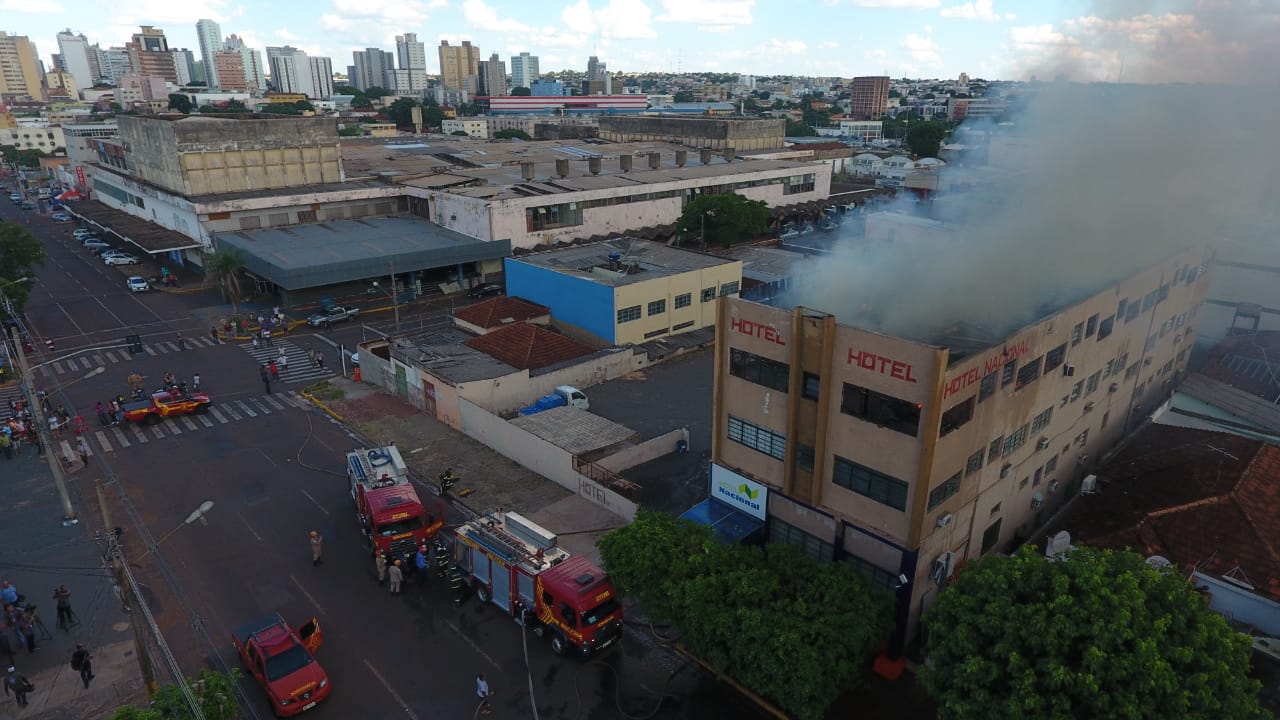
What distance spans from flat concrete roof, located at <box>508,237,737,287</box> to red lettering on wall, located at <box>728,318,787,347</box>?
20.5 metres

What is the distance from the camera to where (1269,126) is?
29.7 m

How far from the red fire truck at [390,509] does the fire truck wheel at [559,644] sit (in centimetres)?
645

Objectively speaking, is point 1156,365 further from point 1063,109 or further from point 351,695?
point 351,695

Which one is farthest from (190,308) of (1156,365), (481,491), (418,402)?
(1156,365)

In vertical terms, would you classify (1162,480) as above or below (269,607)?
above

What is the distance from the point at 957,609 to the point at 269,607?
1964 centimetres

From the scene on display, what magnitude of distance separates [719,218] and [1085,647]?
54.3 meters

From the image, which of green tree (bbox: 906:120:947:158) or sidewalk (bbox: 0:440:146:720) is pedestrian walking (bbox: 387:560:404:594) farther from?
green tree (bbox: 906:120:947:158)

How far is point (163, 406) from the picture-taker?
3697 cm

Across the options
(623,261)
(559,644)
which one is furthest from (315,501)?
(623,261)

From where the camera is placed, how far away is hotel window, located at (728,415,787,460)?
22766 mm

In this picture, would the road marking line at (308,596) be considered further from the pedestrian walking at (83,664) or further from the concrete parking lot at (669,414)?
the concrete parking lot at (669,414)

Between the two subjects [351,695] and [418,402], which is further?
[418,402]

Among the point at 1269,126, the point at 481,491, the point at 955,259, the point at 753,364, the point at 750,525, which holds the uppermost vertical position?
the point at 1269,126
